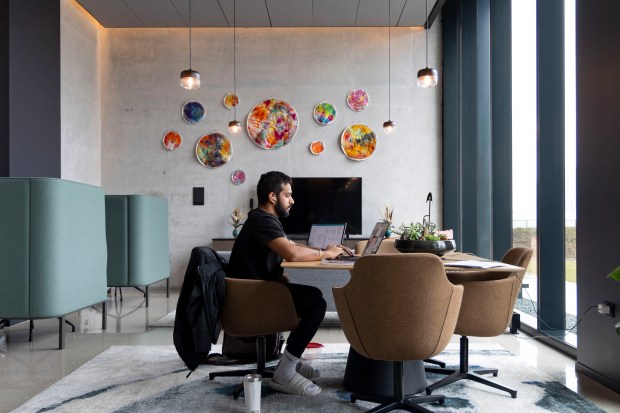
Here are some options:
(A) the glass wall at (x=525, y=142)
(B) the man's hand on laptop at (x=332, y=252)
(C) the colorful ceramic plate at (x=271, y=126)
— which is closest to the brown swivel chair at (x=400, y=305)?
(B) the man's hand on laptop at (x=332, y=252)

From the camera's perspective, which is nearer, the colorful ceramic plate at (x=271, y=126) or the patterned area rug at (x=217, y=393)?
the patterned area rug at (x=217, y=393)

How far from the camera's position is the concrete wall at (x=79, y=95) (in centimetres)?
749

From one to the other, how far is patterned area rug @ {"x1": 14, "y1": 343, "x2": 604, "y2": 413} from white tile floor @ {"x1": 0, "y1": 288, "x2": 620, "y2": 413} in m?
0.13

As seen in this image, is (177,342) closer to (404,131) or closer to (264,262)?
(264,262)

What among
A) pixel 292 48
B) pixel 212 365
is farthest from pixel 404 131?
pixel 212 365

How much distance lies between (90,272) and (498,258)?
13.3 feet

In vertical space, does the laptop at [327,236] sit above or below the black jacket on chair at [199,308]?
above

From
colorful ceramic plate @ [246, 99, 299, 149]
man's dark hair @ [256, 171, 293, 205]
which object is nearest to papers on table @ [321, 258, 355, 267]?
man's dark hair @ [256, 171, 293, 205]

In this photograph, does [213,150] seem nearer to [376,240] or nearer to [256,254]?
[256,254]

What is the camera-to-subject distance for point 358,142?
339 inches

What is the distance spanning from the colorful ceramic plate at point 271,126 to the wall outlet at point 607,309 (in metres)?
5.81

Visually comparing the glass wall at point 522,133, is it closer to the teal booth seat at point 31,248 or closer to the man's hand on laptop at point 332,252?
the man's hand on laptop at point 332,252

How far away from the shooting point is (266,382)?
3381 millimetres

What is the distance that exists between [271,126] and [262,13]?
1627mm
